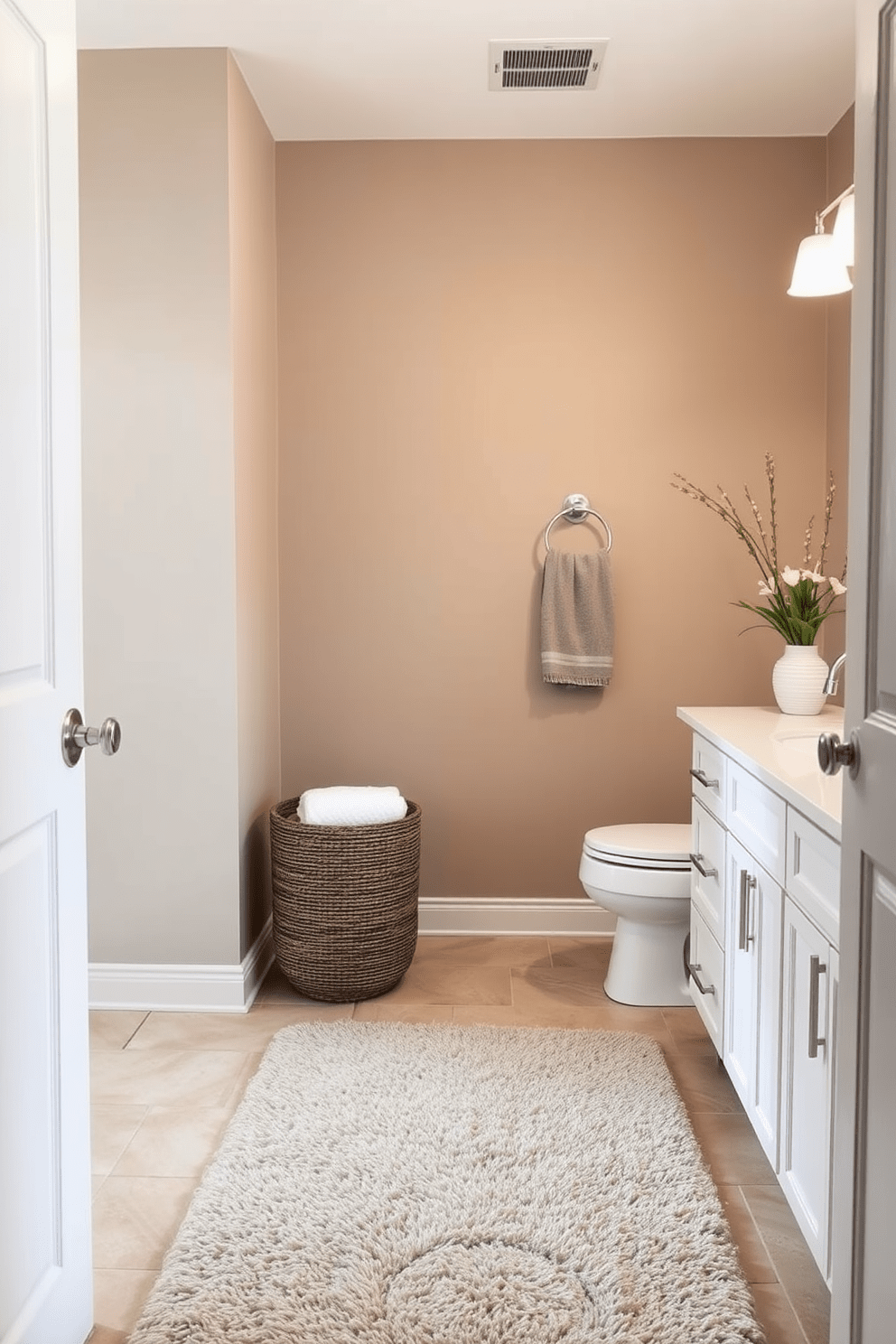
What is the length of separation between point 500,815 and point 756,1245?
70.1 inches

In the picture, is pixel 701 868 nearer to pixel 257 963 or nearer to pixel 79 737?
pixel 257 963

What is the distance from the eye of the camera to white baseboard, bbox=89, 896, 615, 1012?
3.03m

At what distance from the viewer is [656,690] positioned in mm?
3549

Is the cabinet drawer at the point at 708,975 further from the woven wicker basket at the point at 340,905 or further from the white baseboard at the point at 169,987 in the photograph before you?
the white baseboard at the point at 169,987

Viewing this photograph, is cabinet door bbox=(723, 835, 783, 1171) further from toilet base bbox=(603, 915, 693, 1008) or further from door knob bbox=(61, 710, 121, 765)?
door knob bbox=(61, 710, 121, 765)

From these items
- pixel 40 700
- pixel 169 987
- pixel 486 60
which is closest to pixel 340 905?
pixel 169 987

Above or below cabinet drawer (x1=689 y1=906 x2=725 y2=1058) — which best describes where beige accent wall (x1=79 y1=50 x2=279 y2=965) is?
above

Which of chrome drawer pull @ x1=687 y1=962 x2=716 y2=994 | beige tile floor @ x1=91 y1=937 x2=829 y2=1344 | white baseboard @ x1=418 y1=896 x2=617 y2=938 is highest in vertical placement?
chrome drawer pull @ x1=687 y1=962 x2=716 y2=994

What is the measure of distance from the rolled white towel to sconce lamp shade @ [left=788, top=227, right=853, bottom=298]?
1656 mm

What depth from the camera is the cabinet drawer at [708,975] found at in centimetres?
242

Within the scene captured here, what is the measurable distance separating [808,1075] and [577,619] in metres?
1.89

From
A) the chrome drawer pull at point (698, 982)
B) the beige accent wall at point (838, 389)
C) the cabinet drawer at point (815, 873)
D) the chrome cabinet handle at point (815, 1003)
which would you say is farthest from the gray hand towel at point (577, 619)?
the chrome cabinet handle at point (815, 1003)

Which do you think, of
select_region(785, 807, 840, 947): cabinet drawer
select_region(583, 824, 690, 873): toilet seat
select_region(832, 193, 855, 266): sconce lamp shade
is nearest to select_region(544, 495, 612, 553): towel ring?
select_region(583, 824, 690, 873): toilet seat

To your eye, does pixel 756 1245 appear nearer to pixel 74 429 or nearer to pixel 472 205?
pixel 74 429
